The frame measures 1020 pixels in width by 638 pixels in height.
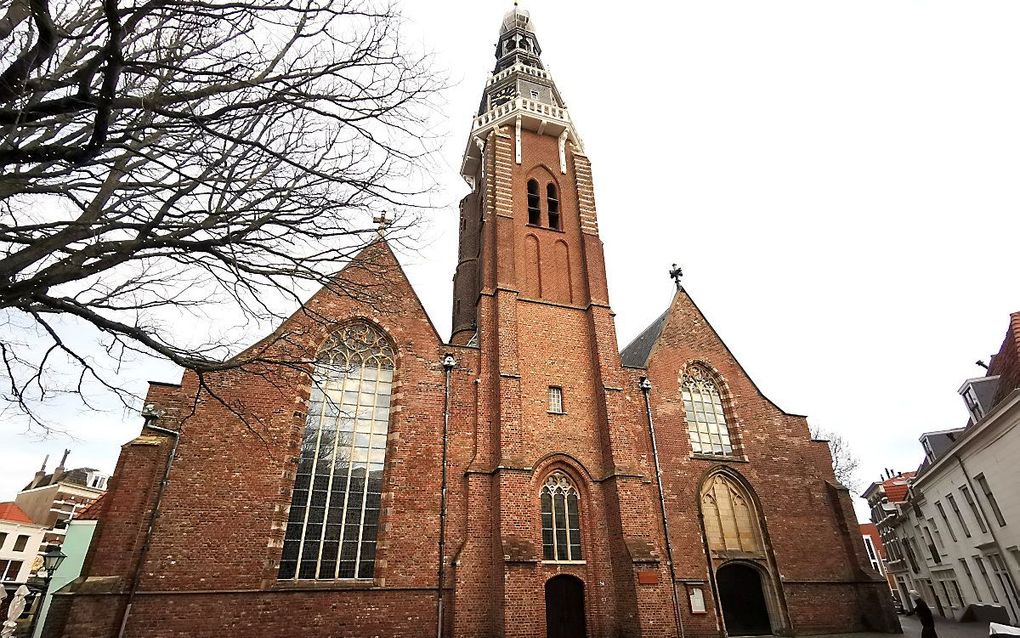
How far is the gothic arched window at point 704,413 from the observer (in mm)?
18406

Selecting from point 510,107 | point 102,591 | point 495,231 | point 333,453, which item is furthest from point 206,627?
point 510,107

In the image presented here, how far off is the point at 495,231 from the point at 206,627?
45.5 ft

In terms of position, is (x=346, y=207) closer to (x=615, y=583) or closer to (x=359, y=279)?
(x=359, y=279)

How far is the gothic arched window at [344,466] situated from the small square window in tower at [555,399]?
505 cm

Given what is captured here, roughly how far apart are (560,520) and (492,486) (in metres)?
2.26

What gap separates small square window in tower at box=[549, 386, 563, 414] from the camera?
54.5 feet

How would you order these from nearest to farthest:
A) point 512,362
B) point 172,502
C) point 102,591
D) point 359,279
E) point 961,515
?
point 102,591
point 172,502
point 512,362
point 359,279
point 961,515

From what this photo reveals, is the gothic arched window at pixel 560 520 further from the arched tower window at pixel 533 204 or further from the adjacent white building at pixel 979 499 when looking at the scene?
the adjacent white building at pixel 979 499

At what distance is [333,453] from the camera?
1457cm

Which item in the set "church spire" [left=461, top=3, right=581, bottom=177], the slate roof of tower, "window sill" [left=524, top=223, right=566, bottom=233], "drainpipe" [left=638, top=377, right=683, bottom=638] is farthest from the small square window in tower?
"church spire" [left=461, top=3, right=581, bottom=177]

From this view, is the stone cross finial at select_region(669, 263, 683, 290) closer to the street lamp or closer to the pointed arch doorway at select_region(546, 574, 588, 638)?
the pointed arch doorway at select_region(546, 574, 588, 638)

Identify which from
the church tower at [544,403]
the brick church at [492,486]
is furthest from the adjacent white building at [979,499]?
the church tower at [544,403]

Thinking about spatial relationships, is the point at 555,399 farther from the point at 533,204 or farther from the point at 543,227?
the point at 533,204

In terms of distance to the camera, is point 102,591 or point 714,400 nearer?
point 102,591
